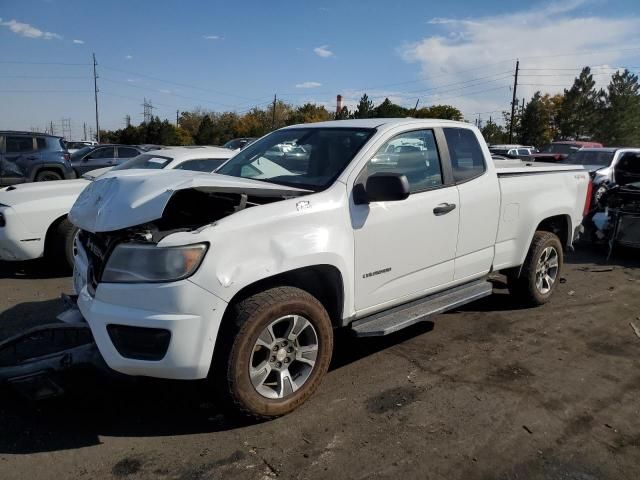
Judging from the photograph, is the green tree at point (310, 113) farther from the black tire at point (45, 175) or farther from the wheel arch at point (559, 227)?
the wheel arch at point (559, 227)

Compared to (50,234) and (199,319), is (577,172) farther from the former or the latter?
(50,234)

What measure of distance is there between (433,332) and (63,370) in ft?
10.3

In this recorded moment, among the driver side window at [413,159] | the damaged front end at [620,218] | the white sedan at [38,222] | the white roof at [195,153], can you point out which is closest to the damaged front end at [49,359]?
the driver side window at [413,159]

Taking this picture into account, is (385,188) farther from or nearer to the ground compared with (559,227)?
farther from the ground

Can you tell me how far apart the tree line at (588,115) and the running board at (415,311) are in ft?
183

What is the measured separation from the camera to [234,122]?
78.4 m

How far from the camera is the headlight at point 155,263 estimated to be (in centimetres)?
279

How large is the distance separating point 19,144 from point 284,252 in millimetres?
12781

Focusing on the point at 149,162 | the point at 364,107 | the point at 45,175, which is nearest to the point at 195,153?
the point at 149,162

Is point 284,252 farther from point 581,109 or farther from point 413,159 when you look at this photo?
point 581,109

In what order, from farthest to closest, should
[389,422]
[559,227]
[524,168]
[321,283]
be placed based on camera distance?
[559,227] < [524,168] < [321,283] < [389,422]

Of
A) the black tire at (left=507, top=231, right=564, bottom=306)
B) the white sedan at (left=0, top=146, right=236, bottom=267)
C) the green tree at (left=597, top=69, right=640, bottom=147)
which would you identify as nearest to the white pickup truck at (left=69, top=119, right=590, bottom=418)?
the black tire at (left=507, top=231, right=564, bottom=306)

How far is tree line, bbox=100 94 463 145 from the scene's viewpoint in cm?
4897

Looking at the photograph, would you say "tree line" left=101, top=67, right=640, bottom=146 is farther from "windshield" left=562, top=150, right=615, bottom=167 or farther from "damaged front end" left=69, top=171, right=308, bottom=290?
"damaged front end" left=69, top=171, right=308, bottom=290
